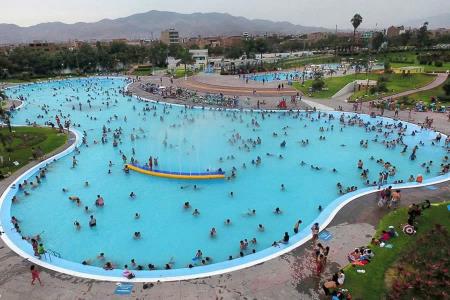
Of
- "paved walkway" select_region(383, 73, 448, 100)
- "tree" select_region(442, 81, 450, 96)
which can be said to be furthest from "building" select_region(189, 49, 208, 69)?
"tree" select_region(442, 81, 450, 96)

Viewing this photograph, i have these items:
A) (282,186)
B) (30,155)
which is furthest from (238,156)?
(30,155)

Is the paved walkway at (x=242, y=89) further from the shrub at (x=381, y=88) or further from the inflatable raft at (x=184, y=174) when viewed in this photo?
the inflatable raft at (x=184, y=174)

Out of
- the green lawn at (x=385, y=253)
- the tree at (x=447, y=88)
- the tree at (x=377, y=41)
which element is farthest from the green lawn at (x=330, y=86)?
the tree at (x=377, y=41)

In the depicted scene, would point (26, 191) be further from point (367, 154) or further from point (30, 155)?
point (367, 154)

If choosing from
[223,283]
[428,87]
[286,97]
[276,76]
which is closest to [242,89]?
[286,97]

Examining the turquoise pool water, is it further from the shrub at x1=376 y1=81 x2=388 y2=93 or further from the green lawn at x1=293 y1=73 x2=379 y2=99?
the shrub at x1=376 y1=81 x2=388 y2=93

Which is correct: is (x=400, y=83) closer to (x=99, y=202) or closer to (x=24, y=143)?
(x=99, y=202)
